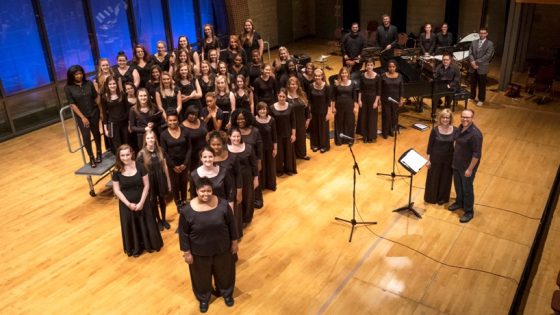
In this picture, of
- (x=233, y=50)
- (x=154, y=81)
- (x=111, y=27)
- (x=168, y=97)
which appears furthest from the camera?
(x=111, y=27)

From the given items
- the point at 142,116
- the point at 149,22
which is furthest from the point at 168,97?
the point at 149,22

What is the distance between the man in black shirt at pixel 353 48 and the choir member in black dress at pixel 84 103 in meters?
5.22

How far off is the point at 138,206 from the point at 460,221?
12.6ft

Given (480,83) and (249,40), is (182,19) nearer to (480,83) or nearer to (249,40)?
(249,40)

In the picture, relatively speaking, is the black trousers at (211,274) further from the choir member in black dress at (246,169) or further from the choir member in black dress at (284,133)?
the choir member in black dress at (284,133)

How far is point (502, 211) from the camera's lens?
261 inches

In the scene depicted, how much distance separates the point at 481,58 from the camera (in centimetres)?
1009

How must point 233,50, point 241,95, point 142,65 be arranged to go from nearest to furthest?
point 241,95 → point 142,65 → point 233,50

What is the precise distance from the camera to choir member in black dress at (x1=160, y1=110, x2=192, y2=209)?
6.32 meters

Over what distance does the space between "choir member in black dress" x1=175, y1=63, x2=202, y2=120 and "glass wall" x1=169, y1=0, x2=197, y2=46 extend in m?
5.45

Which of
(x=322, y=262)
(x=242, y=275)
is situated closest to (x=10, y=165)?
(x=242, y=275)

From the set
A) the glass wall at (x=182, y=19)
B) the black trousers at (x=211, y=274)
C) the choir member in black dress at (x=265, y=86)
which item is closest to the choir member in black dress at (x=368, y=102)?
the choir member in black dress at (x=265, y=86)

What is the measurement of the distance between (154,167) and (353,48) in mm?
6092

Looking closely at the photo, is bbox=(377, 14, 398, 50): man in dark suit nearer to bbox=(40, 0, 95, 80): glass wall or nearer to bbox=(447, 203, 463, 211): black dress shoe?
bbox=(447, 203, 463, 211): black dress shoe
